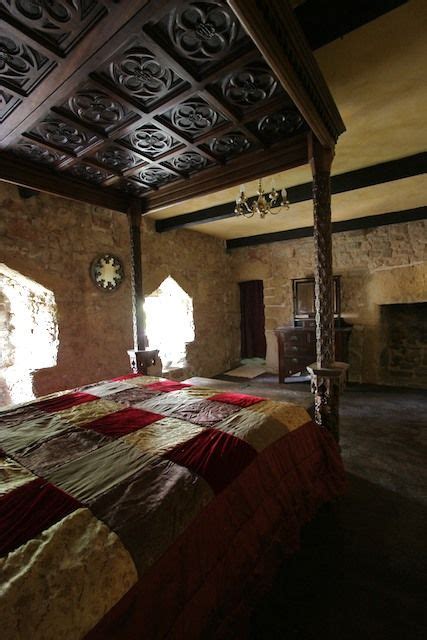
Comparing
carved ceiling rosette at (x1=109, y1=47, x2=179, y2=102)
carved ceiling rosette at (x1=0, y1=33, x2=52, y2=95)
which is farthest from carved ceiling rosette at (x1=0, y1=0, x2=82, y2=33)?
carved ceiling rosette at (x1=109, y1=47, x2=179, y2=102)

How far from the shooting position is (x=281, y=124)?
2.17 metres

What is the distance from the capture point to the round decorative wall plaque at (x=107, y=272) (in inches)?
154

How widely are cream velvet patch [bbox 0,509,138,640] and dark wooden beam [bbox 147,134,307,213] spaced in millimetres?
2546

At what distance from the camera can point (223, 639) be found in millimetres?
1050

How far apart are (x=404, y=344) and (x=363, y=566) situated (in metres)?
4.76

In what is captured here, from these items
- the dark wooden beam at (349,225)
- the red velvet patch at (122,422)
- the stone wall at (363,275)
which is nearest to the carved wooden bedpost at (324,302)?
the red velvet patch at (122,422)

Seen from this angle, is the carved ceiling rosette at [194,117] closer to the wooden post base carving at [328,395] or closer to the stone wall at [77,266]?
Result: the wooden post base carving at [328,395]

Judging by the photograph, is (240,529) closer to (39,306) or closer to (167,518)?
(167,518)

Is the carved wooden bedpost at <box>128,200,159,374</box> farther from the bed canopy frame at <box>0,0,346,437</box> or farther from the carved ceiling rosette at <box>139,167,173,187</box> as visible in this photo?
the bed canopy frame at <box>0,0,346,437</box>

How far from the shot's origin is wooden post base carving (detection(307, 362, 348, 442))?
85.8 inches

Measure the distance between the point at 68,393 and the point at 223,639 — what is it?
1.83 m

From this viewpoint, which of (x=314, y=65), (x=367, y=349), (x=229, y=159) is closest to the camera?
(x=314, y=65)

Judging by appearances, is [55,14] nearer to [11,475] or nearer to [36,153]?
[36,153]

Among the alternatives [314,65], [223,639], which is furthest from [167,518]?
[314,65]
